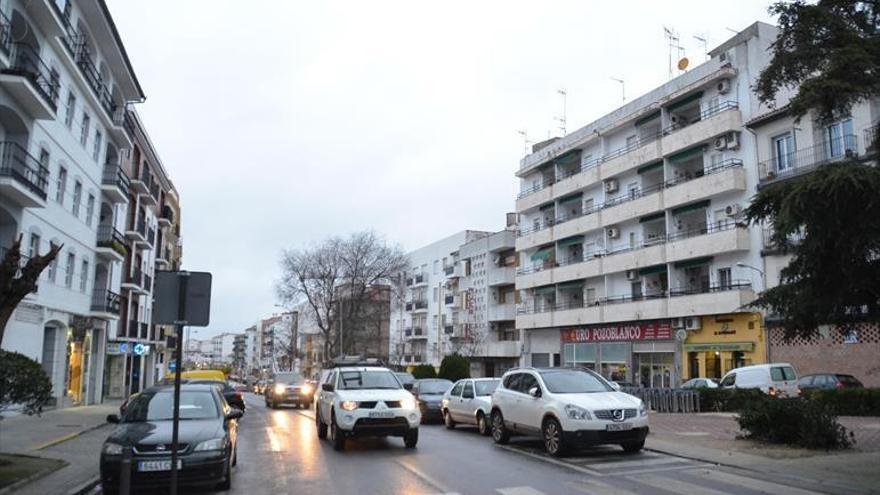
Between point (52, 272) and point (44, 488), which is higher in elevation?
point (52, 272)

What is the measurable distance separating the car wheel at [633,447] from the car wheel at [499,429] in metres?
2.89

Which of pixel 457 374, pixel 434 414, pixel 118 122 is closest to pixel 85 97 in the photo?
pixel 118 122

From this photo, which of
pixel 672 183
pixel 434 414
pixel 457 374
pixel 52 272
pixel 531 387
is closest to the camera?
pixel 531 387

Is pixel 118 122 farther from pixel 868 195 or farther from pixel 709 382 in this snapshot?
pixel 868 195

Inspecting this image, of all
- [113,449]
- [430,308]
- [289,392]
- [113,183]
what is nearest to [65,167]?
[113,183]

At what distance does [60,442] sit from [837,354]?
1163 inches

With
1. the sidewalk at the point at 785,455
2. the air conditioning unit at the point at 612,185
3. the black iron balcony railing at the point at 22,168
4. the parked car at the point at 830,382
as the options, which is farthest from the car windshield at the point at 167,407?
the air conditioning unit at the point at 612,185

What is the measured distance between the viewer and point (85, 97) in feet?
97.8

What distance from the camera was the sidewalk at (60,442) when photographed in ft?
37.2

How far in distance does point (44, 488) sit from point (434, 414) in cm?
1374

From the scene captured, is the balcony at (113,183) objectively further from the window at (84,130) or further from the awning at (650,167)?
the awning at (650,167)

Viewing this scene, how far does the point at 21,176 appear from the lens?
2217 centimetres

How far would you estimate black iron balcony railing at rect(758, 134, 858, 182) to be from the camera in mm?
30203

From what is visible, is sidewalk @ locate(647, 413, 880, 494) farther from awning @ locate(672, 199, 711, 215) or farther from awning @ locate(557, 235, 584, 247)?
awning @ locate(557, 235, 584, 247)
